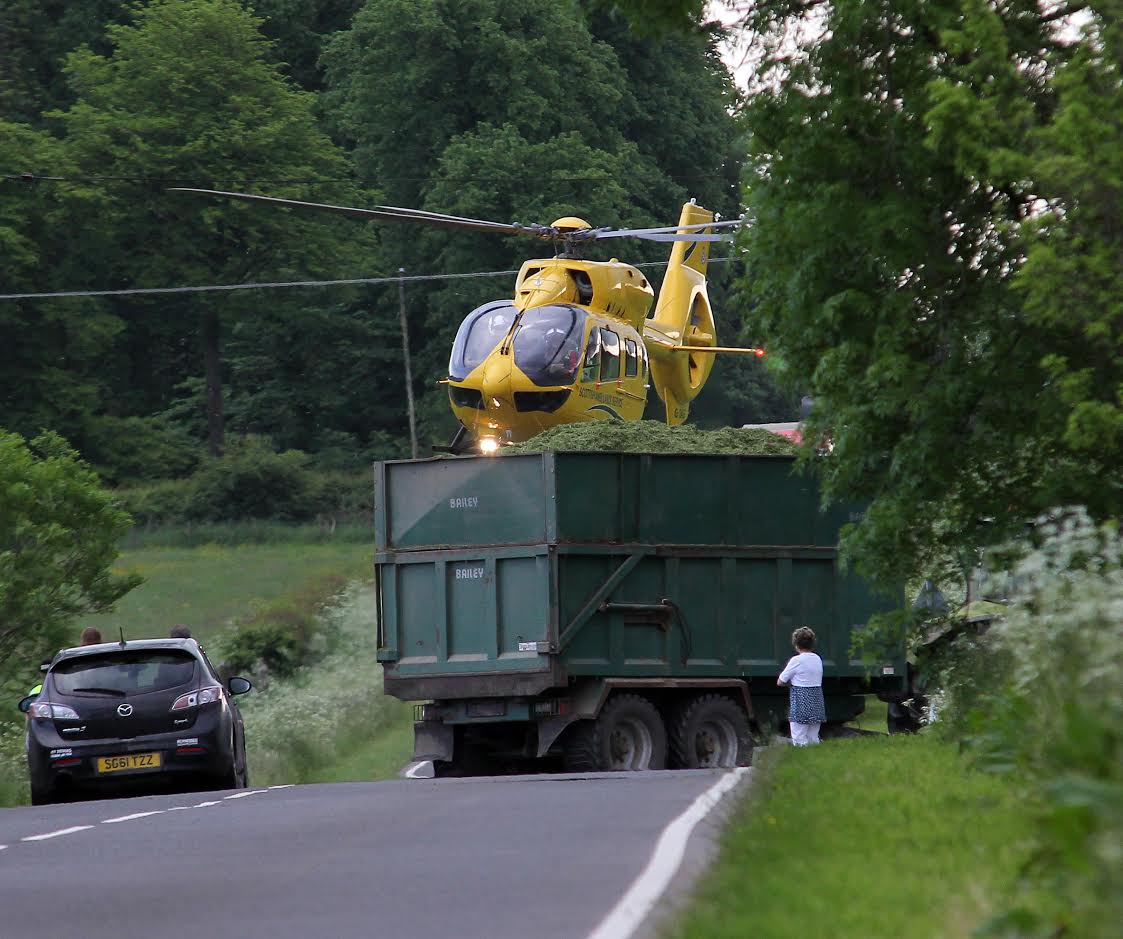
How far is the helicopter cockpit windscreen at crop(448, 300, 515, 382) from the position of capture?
3247 centimetres

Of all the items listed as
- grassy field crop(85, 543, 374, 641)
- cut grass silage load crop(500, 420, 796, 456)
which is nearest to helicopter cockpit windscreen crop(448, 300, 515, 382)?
cut grass silage load crop(500, 420, 796, 456)

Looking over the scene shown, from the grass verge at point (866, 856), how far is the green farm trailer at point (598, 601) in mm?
6299

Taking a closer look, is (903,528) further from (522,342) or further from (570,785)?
(522,342)

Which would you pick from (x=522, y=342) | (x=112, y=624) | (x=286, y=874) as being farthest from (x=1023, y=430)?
(x=112, y=624)

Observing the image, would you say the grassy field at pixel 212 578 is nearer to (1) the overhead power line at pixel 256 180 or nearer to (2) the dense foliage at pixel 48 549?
(1) the overhead power line at pixel 256 180

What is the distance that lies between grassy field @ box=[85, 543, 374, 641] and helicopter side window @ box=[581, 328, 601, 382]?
16404 millimetres

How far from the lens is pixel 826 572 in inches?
963

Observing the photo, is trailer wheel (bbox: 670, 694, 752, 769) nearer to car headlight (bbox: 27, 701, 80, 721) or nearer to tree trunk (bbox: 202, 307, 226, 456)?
car headlight (bbox: 27, 701, 80, 721)

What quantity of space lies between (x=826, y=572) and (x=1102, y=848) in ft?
61.1

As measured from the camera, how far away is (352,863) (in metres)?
12.3

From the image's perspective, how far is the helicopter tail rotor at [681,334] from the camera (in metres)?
37.5

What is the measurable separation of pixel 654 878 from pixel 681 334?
93.3 ft

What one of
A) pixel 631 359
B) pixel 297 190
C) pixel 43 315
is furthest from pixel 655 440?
pixel 43 315

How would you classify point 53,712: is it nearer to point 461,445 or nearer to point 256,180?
point 461,445
